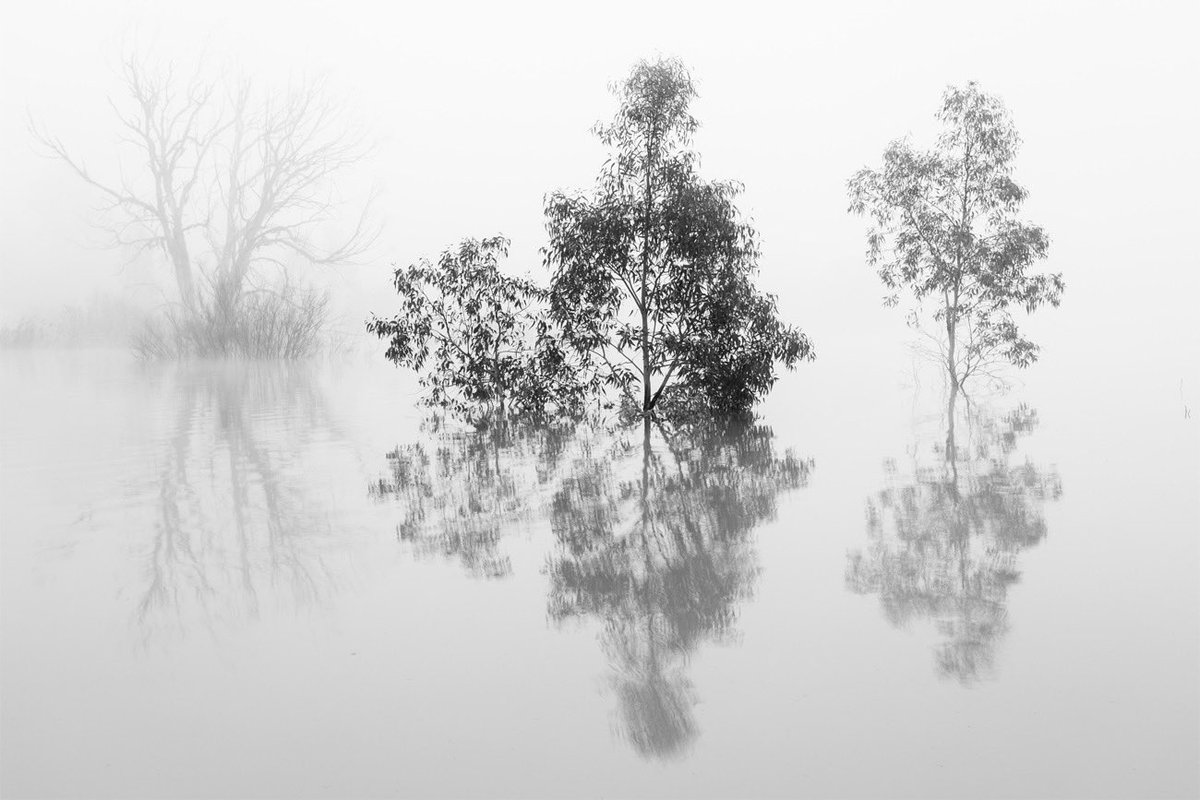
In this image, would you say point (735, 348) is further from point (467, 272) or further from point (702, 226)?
point (467, 272)

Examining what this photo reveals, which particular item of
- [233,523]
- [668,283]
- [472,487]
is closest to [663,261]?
[668,283]

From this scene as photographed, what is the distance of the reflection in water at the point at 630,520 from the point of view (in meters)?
5.65

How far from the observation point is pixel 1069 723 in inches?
182

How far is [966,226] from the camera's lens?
2067 centimetres

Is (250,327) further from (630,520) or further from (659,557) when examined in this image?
(659,557)

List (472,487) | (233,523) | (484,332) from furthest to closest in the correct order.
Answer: (484,332), (472,487), (233,523)

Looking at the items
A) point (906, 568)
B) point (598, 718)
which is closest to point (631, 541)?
point (906, 568)

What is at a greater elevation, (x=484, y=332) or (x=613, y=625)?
(x=484, y=332)

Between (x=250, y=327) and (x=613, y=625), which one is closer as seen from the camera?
(x=613, y=625)

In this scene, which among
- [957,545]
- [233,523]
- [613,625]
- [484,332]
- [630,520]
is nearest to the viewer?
[613,625]

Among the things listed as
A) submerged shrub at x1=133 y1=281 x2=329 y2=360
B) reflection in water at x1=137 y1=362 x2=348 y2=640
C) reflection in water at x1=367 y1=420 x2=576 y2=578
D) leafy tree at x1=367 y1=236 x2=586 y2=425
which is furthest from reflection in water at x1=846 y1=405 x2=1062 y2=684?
submerged shrub at x1=133 y1=281 x2=329 y2=360

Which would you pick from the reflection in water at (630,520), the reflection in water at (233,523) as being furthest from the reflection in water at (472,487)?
the reflection in water at (233,523)

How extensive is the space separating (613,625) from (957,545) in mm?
2986

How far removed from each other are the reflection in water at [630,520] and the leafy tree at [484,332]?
5.83 feet
